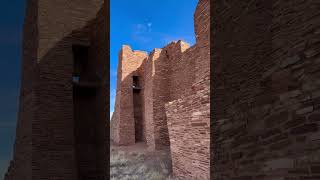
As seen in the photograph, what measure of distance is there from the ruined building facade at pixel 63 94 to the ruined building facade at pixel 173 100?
3.47 meters

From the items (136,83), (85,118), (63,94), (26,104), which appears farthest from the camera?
(136,83)

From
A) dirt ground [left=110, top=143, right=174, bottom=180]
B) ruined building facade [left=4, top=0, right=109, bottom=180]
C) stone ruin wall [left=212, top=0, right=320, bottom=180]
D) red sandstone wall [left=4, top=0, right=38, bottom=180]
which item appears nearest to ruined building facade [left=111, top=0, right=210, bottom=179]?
dirt ground [left=110, top=143, right=174, bottom=180]

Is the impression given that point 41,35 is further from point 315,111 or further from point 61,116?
point 315,111

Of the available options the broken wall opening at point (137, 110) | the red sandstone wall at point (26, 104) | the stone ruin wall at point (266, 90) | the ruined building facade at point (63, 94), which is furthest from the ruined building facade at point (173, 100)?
the stone ruin wall at point (266, 90)

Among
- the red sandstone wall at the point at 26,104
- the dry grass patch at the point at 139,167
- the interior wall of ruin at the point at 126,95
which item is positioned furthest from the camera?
the interior wall of ruin at the point at 126,95

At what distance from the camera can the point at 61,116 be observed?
5797 mm

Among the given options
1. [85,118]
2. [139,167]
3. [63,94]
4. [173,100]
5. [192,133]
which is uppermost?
[173,100]

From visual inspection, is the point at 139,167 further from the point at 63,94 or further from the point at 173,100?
the point at 63,94

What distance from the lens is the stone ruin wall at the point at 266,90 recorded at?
2938 mm

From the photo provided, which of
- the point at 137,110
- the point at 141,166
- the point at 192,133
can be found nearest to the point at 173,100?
the point at 141,166

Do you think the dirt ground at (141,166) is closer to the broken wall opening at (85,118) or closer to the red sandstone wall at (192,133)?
the red sandstone wall at (192,133)

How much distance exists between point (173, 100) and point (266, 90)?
40.4 ft

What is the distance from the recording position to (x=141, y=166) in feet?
44.9

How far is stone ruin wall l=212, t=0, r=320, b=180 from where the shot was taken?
9.64 ft
